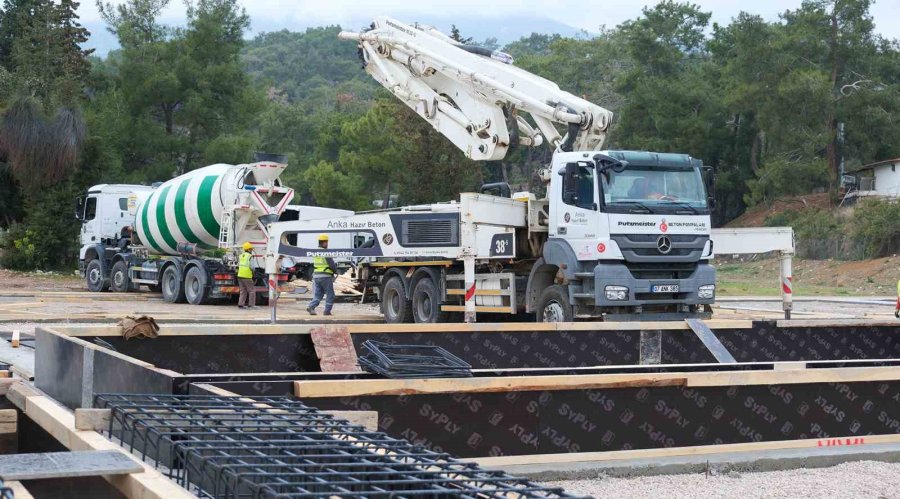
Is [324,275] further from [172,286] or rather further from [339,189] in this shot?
[339,189]

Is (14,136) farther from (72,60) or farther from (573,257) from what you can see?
(573,257)

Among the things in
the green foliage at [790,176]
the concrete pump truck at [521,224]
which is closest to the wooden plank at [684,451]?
the concrete pump truck at [521,224]

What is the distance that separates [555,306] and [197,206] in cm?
1177

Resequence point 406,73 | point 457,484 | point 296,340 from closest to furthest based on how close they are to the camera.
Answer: point 457,484 < point 296,340 < point 406,73

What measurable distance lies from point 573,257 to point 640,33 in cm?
5420

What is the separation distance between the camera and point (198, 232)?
89.8 ft

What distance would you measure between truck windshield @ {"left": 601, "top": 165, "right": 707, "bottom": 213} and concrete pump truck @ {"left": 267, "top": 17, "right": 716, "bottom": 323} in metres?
0.02

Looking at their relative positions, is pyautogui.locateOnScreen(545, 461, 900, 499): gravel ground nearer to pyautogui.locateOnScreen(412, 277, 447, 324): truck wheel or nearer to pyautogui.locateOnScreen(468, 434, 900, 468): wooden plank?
pyautogui.locateOnScreen(468, 434, 900, 468): wooden plank

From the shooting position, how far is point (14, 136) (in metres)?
38.4

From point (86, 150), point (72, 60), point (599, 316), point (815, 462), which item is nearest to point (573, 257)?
point (599, 316)

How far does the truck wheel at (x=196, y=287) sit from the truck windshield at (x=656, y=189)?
12305 millimetres

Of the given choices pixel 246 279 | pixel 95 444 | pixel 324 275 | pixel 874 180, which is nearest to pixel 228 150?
pixel 246 279

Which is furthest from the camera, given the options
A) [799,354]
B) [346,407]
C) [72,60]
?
[72,60]

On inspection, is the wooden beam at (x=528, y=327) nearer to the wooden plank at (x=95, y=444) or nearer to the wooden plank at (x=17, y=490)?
the wooden plank at (x=95, y=444)
